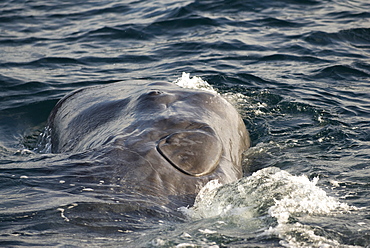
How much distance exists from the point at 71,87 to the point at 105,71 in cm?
91

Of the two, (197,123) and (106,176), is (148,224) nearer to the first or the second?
(106,176)

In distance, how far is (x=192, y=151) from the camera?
14.3 ft

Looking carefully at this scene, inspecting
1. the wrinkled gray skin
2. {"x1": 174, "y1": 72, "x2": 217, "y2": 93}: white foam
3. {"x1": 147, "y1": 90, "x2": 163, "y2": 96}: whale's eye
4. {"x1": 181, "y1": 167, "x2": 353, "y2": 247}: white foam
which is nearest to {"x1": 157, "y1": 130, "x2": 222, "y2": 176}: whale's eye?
the wrinkled gray skin

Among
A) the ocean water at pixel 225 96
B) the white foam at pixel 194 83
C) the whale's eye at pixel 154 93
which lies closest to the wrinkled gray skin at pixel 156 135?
the whale's eye at pixel 154 93

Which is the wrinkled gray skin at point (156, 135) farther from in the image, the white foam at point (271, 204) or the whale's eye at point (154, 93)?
the white foam at point (271, 204)

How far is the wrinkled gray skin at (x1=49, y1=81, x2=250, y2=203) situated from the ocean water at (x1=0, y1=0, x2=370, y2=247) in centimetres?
19

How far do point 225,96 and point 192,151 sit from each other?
328 cm

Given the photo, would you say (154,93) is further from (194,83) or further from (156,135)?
(194,83)

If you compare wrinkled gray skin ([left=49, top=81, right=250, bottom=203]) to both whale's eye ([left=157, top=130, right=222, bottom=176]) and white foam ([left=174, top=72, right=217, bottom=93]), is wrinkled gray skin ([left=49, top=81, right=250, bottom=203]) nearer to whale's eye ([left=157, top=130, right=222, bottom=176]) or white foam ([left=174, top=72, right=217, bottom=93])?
whale's eye ([left=157, top=130, right=222, bottom=176])

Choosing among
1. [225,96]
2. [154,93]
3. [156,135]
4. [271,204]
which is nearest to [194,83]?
[225,96]

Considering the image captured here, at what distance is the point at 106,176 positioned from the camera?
3990 mm

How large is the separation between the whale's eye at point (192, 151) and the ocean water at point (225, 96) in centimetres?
19

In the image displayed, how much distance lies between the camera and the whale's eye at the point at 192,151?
14.0ft

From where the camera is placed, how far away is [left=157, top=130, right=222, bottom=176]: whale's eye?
4258 millimetres
